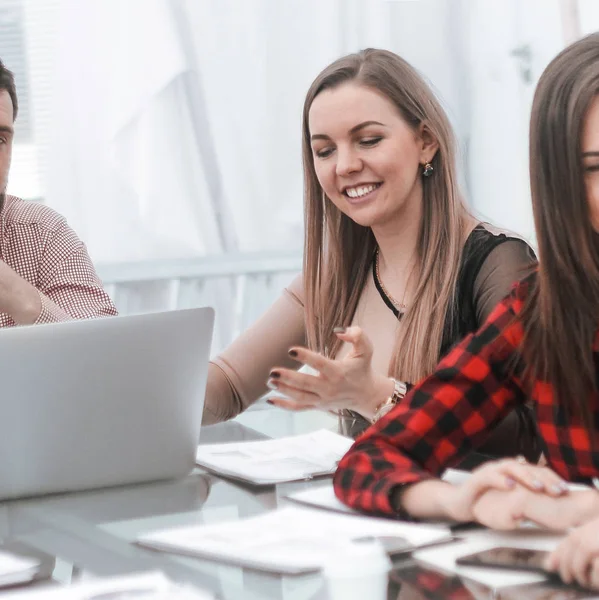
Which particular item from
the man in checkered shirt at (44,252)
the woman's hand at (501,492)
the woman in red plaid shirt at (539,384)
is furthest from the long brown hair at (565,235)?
the man in checkered shirt at (44,252)

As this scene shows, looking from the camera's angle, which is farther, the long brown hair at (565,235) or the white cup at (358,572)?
the long brown hair at (565,235)

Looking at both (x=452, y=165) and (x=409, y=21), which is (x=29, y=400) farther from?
(x=409, y=21)

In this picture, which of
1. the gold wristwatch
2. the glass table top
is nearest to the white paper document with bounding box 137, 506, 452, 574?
the glass table top

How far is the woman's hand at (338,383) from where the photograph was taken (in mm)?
1290

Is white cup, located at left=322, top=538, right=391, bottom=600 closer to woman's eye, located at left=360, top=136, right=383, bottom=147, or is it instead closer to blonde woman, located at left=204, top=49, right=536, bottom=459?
blonde woman, located at left=204, top=49, right=536, bottom=459

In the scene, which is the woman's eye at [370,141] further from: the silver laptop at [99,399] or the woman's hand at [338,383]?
the silver laptop at [99,399]

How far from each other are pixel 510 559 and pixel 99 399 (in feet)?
1.73

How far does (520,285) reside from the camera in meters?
1.26

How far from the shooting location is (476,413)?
4.06ft

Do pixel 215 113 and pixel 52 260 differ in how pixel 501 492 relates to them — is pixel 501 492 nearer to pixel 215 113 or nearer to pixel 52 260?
pixel 52 260

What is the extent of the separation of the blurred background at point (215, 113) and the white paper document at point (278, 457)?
5.10ft

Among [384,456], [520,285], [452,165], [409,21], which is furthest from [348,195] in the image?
[409,21]

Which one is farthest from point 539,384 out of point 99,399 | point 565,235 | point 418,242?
point 418,242

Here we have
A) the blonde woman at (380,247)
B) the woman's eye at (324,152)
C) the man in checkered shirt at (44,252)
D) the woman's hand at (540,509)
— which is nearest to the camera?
the woman's hand at (540,509)
